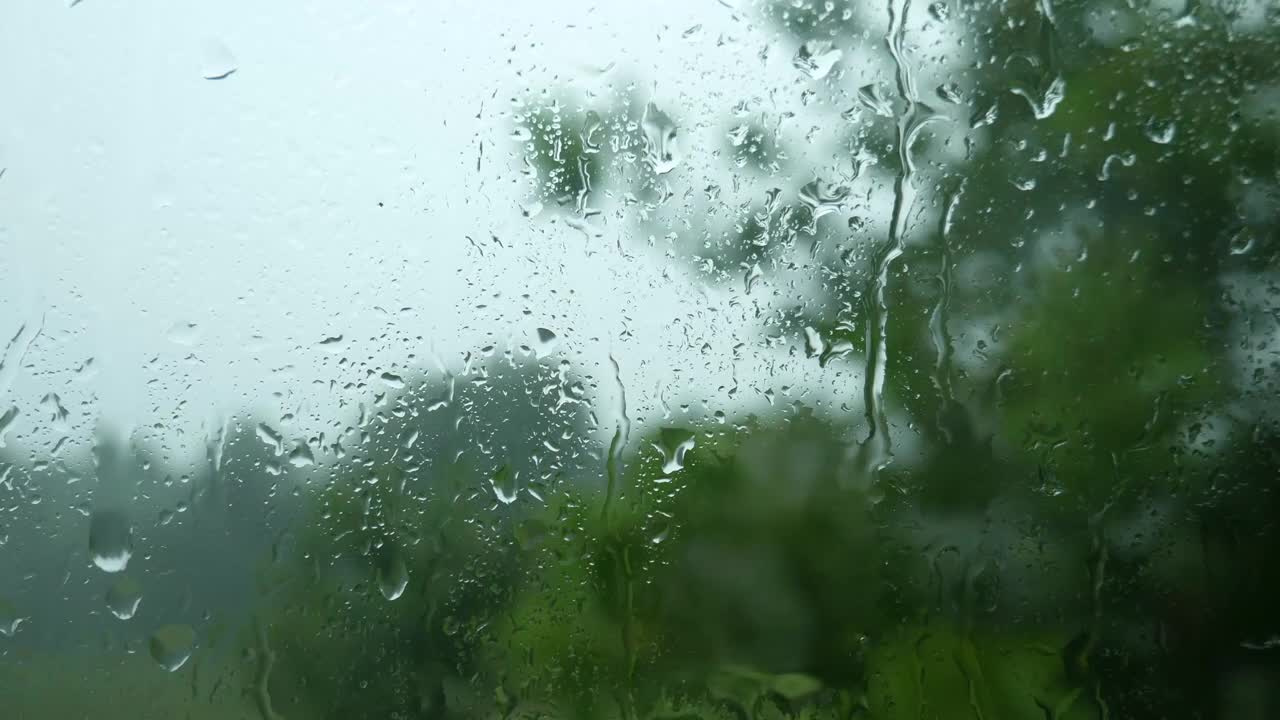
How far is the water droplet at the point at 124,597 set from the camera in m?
1.28

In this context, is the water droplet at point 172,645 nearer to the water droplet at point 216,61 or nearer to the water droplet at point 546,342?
the water droplet at point 546,342

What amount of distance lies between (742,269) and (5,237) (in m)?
1.08

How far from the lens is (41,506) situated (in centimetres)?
129

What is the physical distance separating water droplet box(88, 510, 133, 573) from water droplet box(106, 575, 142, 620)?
0.8 inches

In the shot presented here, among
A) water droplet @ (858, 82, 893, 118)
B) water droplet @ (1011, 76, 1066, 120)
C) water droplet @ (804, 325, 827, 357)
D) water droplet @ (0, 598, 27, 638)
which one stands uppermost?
water droplet @ (1011, 76, 1066, 120)

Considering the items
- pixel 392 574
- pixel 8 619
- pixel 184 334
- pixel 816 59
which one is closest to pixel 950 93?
pixel 816 59

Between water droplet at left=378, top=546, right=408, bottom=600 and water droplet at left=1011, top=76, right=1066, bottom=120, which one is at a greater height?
water droplet at left=1011, top=76, right=1066, bottom=120

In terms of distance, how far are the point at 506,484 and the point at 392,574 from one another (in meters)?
0.20

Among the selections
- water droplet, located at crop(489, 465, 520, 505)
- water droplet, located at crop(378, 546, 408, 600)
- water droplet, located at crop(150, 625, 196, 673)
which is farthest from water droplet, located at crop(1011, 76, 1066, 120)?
water droplet, located at crop(150, 625, 196, 673)

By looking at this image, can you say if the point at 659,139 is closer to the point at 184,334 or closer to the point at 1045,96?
the point at 1045,96

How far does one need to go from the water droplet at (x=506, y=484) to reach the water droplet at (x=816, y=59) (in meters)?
0.73

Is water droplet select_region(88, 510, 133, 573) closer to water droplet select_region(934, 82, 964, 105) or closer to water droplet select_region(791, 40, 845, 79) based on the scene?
water droplet select_region(791, 40, 845, 79)

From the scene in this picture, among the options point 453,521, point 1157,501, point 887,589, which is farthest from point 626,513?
point 1157,501

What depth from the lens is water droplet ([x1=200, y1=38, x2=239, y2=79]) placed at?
53.4 inches
